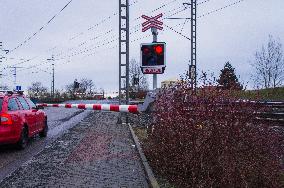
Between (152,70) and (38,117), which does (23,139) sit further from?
(152,70)

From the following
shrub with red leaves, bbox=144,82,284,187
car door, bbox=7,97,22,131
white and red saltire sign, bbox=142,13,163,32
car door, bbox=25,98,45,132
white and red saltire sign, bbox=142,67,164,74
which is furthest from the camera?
white and red saltire sign, bbox=142,13,163,32

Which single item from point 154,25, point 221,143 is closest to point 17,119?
point 154,25

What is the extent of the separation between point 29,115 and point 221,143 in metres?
7.71

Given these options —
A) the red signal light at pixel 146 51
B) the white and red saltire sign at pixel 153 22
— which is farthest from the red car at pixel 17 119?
the white and red saltire sign at pixel 153 22

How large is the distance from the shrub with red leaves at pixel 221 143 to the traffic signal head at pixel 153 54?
17.0ft

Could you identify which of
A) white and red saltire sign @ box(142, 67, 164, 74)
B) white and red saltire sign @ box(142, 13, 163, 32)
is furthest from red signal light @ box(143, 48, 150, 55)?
white and red saltire sign @ box(142, 13, 163, 32)

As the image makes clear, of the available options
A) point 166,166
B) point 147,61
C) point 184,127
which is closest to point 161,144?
point 166,166

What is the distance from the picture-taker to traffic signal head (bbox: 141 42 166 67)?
545 inches

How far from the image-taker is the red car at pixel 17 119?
1234 centimetres

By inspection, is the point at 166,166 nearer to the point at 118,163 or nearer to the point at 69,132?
the point at 118,163

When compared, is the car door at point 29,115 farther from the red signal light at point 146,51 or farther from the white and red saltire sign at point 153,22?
the white and red saltire sign at point 153,22

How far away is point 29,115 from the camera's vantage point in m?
14.2

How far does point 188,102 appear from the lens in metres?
8.33

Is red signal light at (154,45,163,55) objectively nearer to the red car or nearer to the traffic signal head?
the traffic signal head
